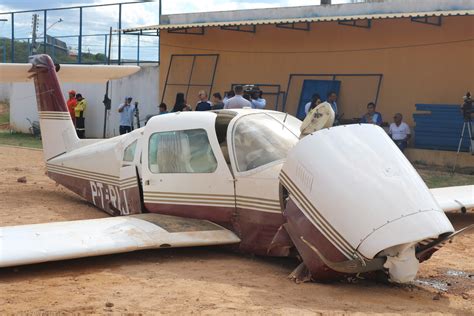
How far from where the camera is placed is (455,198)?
10945 millimetres

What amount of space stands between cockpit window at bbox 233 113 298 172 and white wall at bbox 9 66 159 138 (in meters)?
18.1

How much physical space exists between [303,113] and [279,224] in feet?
48.1

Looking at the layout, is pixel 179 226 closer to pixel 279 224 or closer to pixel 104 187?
pixel 279 224

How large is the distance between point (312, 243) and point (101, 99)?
22711 millimetres

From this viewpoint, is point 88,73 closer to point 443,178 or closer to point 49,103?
point 49,103

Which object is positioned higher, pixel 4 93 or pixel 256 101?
pixel 256 101

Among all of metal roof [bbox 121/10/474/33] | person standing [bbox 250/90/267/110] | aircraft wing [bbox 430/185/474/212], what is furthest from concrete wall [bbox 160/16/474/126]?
aircraft wing [bbox 430/185/474/212]

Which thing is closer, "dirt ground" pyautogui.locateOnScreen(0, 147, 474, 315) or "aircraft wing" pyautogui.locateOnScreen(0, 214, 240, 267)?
"dirt ground" pyautogui.locateOnScreen(0, 147, 474, 315)

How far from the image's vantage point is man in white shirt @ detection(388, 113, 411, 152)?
1911 cm

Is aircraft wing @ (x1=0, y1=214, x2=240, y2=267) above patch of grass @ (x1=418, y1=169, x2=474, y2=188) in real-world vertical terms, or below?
above

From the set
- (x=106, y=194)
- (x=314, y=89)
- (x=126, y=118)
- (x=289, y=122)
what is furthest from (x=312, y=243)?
(x=126, y=118)

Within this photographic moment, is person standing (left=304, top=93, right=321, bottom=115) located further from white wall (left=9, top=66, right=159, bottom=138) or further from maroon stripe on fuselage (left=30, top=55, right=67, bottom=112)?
white wall (left=9, top=66, right=159, bottom=138)

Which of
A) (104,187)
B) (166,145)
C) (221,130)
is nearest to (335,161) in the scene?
(221,130)

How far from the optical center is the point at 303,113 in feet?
73.4
